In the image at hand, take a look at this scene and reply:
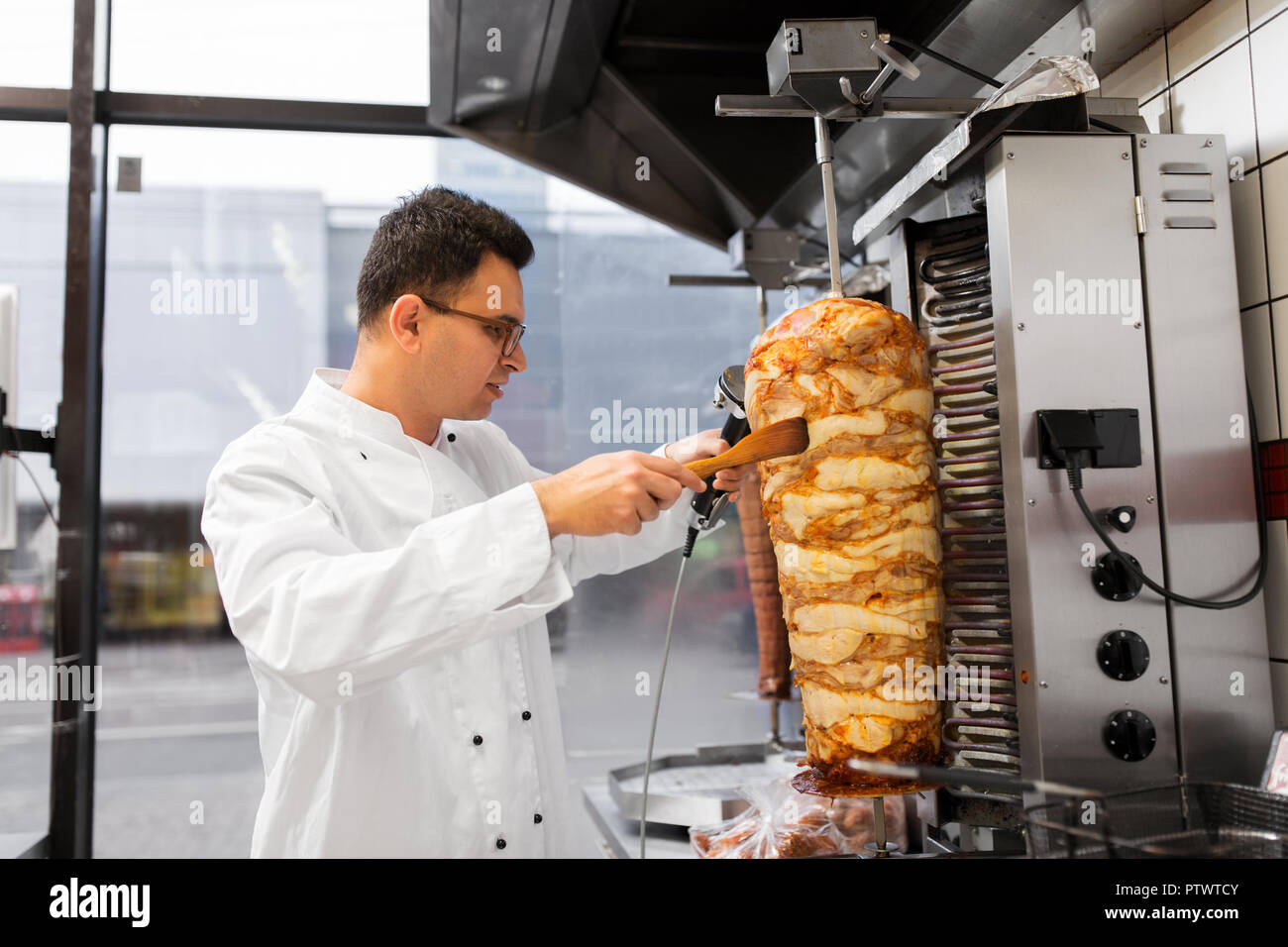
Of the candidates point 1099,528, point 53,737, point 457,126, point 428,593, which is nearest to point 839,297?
point 1099,528

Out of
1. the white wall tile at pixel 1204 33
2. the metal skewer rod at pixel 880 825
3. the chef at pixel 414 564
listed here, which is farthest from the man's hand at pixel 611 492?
the white wall tile at pixel 1204 33

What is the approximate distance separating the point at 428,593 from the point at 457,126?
7.02ft

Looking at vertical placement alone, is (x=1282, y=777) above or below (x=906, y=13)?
below

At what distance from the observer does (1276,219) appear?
4.69ft

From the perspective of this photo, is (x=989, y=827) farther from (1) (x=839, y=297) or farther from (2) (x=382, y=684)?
(2) (x=382, y=684)

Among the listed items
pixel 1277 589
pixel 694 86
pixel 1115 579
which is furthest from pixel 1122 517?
pixel 694 86

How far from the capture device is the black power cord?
4.27ft

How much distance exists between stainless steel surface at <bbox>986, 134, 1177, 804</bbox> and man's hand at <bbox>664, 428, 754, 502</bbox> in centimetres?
46

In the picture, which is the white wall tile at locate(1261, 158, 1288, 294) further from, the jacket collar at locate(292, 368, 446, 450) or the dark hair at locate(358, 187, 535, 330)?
the jacket collar at locate(292, 368, 446, 450)

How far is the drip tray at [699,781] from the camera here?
218 centimetres

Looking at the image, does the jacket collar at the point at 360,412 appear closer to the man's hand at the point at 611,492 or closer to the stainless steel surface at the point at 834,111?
the man's hand at the point at 611,492

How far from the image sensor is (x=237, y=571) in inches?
48.5

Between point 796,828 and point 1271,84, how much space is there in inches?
65.8

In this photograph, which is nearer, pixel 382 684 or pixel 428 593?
pixel 428 593
